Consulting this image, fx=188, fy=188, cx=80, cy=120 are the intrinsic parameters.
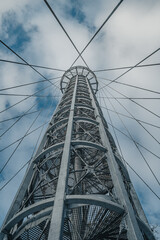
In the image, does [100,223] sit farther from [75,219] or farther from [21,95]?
[21,95]

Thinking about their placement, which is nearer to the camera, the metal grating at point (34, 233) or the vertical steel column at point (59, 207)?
the vertical steel column at point (59, 207)

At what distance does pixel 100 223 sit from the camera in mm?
4133

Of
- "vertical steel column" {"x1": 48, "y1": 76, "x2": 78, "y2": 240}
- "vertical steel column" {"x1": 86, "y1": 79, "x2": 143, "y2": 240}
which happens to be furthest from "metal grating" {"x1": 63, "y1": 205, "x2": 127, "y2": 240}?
"vertical steel column" {"x1": 48, "y1": 76, "x2": 78, "y2": 240}

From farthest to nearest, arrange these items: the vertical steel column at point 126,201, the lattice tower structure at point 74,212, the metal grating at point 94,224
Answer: the metal grating at point 94,224 → the lattice tower structure at point 74,212 → the vertical steel column at point 126,201

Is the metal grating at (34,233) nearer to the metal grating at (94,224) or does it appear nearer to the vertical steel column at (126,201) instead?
the metal grating at (94,224)

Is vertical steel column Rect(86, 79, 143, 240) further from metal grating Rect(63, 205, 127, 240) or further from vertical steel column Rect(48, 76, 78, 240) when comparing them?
vertical steel column Rect(48, 76, 78, 240)

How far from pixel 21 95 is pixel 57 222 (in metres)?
7.03

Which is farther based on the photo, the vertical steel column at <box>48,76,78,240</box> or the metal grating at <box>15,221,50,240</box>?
the metal grating at <box>15,221,50,240</box>

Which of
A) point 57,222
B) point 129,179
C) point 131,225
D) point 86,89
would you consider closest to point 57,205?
point 57,222

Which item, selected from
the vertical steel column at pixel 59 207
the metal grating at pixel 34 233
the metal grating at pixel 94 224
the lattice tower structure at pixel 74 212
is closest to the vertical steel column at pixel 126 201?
the lattice tower structure at pixel 74 212

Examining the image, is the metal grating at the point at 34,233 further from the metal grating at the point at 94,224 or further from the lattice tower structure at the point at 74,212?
the metal grating at the point at 94,224

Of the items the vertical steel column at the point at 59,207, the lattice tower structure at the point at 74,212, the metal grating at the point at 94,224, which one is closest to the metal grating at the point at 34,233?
the lattice tower structure at the point at 74,212

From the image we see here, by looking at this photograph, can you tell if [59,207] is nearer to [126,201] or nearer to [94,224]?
[126,201]

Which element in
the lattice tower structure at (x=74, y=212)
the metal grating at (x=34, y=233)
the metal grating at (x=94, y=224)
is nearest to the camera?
the lattice tower structure at (x=74, y=212)
